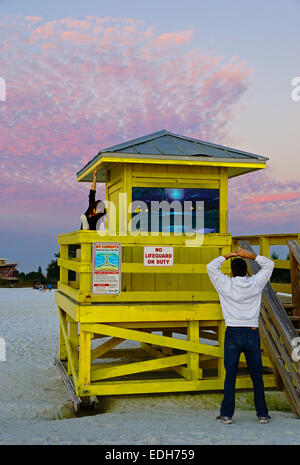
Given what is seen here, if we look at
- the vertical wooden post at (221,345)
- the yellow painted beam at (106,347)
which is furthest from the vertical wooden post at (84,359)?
the vertical wooden post at (221,345)

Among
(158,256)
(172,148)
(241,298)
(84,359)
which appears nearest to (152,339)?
(84,359)

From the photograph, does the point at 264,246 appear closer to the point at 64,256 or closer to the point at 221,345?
Answer: the point at 221,345

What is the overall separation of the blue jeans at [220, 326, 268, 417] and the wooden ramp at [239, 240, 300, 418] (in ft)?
2.59

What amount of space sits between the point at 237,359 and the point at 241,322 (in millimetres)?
489

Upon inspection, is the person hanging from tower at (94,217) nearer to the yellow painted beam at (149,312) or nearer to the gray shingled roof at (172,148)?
Answer: the gray shingled roof at (172,148)

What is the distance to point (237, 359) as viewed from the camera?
21.0 ft

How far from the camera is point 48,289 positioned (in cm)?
3259

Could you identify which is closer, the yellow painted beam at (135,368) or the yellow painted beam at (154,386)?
the yellow painted beam at (154,386)

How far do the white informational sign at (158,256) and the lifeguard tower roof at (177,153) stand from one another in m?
1.50

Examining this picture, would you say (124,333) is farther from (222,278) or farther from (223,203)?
(223,203)

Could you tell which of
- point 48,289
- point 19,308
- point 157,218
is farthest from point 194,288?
point 48,289

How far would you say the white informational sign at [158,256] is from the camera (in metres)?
7.87

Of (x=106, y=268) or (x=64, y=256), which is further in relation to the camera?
(x=64, y=256)
